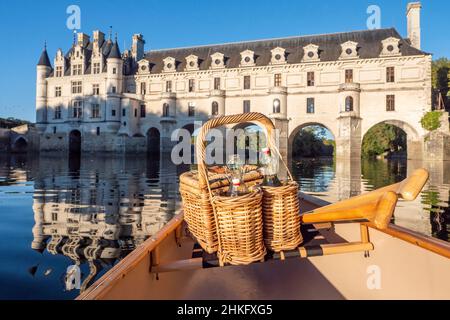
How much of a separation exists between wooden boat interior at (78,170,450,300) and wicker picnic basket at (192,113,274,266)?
17 cm

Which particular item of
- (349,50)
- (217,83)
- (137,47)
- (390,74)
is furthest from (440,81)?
(137,47)

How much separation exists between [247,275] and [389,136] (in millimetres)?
48418

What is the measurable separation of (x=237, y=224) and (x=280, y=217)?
1.26ft

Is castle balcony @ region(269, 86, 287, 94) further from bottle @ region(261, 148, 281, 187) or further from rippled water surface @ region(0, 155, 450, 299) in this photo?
bottle @ region(261, 148, 281, 187)

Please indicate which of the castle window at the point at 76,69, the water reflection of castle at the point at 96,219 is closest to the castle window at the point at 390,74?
the water reflection of castle at the point at 96,219

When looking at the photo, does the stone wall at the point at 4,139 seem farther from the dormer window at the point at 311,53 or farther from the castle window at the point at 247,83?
the dormer window at the point at 311,53

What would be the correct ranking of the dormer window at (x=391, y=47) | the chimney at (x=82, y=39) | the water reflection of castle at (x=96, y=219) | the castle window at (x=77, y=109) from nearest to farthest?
1. the water reflection of castle at (x=96, y=219)
2. the dormer window at (x=391, y=47)
3. the castle window at (x=77, y=109)
4. the chimney at (x=82, y=39)

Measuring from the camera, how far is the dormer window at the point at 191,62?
40.2 m

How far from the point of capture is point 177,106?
41.0m

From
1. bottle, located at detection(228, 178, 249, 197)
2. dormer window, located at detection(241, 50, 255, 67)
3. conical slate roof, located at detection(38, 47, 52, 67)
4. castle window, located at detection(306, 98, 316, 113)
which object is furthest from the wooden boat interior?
conical slate roof, located at detection(38, 47, 52, 67)

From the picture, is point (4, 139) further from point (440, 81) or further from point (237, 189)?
point (440, 81)

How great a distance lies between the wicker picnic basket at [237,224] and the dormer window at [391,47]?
36904 millimetres
